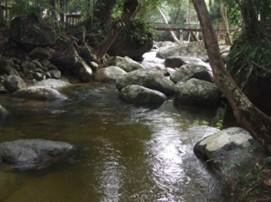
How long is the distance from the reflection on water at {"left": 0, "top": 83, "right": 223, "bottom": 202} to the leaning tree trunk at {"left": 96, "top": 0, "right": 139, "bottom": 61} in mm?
4589

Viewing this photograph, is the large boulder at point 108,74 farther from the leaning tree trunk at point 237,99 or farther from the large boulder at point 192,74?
the leaning tree trunk at point 237,99

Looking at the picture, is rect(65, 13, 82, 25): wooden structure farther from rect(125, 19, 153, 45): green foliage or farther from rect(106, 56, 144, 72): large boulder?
rect(106, 56, 144, 72): large boulder

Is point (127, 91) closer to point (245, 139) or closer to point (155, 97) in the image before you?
point (155, 97)

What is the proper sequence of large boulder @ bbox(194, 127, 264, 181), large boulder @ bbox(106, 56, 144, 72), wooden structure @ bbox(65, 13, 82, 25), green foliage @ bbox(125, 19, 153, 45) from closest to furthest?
large boulder @ bbox(194, 127, 264, 181) → large boulder @ bbox(106, 56, 144, 72) → wooden structure @ bbox(65, 13, 82, 25) → green foliage @ bbox(125, 19, 153, 45)

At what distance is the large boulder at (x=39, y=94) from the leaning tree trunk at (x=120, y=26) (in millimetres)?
4461

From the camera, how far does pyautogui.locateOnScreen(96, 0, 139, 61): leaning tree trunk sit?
42.0 ft

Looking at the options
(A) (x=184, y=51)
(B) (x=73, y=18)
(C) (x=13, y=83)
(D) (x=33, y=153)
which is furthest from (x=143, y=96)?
(A) (x=184, y=51)

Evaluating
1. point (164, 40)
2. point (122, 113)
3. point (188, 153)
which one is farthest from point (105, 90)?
point (164, 40)

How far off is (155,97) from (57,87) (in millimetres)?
2515

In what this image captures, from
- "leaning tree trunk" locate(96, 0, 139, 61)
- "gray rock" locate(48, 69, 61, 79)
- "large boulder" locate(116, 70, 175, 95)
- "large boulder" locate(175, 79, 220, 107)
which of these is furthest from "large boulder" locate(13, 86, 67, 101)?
"leaning tree trunk" locate(96, 0, 139, 61)

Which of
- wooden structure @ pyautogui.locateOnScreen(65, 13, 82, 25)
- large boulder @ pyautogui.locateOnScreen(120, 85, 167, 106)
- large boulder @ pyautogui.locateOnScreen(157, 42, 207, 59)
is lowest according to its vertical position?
large boulder @ pyautogui.locateOnScreen(157, 42, 207, 59)

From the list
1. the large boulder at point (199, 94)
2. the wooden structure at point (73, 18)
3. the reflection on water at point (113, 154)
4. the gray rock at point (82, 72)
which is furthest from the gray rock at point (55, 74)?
the large boulder at point (199, 94)

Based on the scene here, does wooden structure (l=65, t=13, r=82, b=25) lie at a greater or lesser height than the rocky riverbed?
greater

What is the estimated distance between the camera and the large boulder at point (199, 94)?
8406mm
